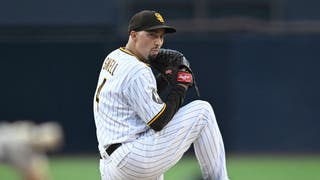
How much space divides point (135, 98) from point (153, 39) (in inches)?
14.9

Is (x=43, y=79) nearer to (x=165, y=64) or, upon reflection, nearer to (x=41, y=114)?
(x=41, y=114)

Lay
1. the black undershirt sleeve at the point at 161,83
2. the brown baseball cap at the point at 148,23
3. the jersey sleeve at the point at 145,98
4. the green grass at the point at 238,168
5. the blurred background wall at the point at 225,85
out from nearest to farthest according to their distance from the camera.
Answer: the jersey sleeve at the point at 145,98 → the brown baseball cap at the point at 148,23 → the black undershirt sleeve at the point at 161,83 → the green grass at the point at 238,168 → the blurred background wall at the point at 225,85

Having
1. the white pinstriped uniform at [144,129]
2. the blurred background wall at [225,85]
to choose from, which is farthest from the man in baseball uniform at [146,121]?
the blurred background wall at [225,85]

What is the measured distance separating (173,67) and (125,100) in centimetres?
34

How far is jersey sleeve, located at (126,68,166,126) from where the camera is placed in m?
4.82

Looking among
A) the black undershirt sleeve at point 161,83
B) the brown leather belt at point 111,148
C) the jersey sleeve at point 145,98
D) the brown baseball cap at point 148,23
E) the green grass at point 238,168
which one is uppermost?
the brown baseball cap at point 148,23

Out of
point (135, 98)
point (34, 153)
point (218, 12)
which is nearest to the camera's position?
point (34, 153)

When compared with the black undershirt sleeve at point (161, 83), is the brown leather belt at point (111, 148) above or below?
below

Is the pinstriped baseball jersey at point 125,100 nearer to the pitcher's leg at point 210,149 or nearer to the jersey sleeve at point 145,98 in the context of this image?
the jersey sleeve at point 145,98

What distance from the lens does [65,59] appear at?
12.9m

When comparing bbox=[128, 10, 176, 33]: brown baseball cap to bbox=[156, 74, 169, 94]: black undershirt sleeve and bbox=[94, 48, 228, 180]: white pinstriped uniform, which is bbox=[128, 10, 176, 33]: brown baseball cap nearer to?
bbox=[94, 48, 228, 180]: white pinstriped uniform

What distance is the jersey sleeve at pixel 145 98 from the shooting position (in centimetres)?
482

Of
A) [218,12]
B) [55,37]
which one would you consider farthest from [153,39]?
[218,12]

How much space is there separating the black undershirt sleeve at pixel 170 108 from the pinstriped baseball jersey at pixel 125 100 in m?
0.02
